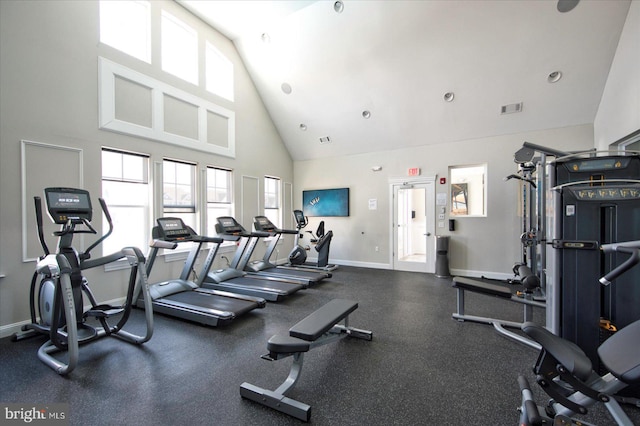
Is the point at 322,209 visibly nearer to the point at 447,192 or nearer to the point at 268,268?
the point at 268,268

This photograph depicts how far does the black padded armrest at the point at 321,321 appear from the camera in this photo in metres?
2.14

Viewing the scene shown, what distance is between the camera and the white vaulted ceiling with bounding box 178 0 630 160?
430cm

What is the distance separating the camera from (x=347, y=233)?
7.66 m

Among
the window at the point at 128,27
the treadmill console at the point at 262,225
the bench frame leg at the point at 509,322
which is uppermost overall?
the window at the point at 128,27

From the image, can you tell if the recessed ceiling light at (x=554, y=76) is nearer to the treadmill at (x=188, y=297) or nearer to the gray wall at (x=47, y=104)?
the treadmill at (x=188, y=297)

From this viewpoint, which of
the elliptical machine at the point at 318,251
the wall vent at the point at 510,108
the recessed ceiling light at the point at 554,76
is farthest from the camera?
the elliptical machine at the point at 318,251

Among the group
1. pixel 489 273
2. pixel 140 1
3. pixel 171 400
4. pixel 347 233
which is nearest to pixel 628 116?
pixel 489 273

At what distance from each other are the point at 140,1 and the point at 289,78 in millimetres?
2897

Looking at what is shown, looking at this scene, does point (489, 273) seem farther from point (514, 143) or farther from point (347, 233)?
point (347, 233)

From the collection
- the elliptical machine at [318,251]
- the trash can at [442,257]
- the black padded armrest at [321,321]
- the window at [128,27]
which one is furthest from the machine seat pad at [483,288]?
the window at [128,27]

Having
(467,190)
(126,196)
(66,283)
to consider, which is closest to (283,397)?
(66,283)

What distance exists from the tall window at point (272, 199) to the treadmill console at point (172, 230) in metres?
3.25

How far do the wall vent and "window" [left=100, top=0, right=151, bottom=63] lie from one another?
657 cm

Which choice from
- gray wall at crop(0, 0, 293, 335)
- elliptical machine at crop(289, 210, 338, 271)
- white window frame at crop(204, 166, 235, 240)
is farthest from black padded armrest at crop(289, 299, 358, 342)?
white window frame at crop(204, 166, 235, 240)
